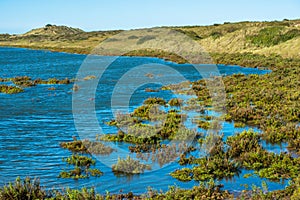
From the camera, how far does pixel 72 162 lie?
54.0 ft

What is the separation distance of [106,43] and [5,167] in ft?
330

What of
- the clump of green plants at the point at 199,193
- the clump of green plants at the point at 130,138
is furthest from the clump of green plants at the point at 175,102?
the clump of green plants at the point at 199,193

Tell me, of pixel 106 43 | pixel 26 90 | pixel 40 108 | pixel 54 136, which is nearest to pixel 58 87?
pixel 26 90

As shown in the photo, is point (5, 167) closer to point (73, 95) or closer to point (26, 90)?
point (73, 95)

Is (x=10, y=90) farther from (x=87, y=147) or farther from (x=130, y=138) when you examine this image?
(x=87, y=147)

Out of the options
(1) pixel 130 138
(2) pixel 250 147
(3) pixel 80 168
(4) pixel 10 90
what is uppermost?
(4) pixel 10 90

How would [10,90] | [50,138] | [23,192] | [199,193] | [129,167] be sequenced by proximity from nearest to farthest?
[23,192]
[199,193]
[129,167]
[50,138]
[10,90]

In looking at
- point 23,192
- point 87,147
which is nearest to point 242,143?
point 87,147

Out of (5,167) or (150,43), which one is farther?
(150,43)

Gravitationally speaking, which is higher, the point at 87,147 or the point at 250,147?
the point at 250,147

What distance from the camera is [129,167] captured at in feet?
50.9

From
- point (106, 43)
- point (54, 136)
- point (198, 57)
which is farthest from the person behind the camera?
point (106, 43)

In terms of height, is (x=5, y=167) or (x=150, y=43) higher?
(x=150, y=43)

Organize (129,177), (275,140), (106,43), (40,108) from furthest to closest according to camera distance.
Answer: (106,43)
(40,108)
(275,140)
(129,177)
